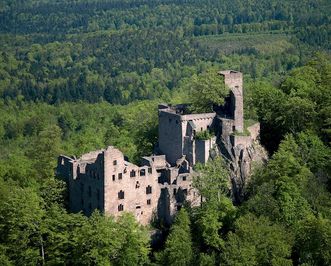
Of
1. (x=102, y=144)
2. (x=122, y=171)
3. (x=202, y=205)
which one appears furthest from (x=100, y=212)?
(x=102, y=144)

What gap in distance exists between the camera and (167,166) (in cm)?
8562

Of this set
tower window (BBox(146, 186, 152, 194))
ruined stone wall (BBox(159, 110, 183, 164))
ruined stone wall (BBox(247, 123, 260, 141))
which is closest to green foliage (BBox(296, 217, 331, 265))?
tower window (BBox(146, 186, 152, 194))

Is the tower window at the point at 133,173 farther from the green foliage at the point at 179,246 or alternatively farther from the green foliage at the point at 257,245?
the green foliage at the point at 257,245

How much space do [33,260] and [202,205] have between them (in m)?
17.7

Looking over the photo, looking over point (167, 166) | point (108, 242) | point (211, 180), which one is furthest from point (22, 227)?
point (211, 180)

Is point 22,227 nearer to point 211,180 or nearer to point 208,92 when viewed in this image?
point 211,180

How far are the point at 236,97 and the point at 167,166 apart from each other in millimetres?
11044

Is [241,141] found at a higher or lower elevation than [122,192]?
higher

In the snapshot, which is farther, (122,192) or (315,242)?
(122,192)

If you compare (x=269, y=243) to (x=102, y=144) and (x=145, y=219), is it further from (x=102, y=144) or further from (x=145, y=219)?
(x=102, y=144)

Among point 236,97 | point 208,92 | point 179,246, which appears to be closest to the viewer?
point 179,246

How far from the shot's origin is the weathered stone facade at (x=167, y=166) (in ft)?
260

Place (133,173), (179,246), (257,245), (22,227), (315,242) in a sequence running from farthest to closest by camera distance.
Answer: (22,227), (133,173), (179,246), (257,245), (315,242)

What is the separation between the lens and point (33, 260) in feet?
261
